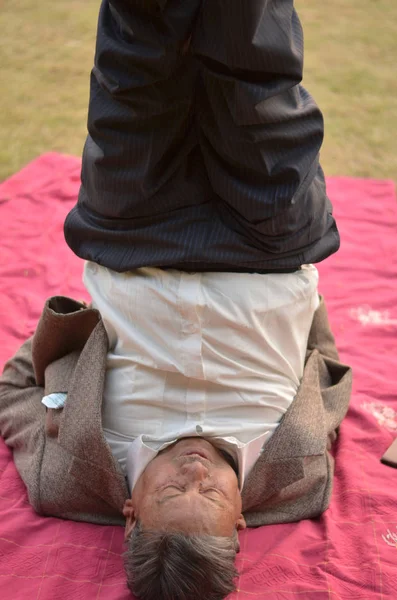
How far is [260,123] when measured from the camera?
1.65 meters

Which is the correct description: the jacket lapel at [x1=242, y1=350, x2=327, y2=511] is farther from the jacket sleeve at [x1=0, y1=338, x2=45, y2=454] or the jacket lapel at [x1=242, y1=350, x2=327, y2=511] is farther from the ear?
the jacket sleeve at [x1=0, y1=338, x2=45, y2=454]

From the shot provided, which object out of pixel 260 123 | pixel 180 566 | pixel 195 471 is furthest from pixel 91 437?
pixel 260 123

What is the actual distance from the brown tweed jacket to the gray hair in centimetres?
23

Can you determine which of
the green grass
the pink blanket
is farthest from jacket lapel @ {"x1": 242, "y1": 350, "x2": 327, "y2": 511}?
the green grass

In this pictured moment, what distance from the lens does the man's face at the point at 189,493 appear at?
1.56 m

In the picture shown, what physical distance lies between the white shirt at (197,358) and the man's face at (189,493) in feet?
0.19

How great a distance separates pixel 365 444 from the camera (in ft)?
6.87

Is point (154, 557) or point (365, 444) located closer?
point (154, 557)

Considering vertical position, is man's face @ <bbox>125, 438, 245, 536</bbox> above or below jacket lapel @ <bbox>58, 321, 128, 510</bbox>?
above

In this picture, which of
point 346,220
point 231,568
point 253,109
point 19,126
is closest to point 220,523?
point 231,568

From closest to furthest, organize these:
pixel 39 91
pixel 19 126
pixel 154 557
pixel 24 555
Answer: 1. pixel 154 557
2. pixel 24 555
3. pixel 19 126
4. pixel 39 91

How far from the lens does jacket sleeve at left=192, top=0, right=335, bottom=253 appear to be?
1.55 meters

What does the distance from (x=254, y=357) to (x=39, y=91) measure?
A: 2.93 meters

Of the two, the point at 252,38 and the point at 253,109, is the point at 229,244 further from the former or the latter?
the point at 252,38
